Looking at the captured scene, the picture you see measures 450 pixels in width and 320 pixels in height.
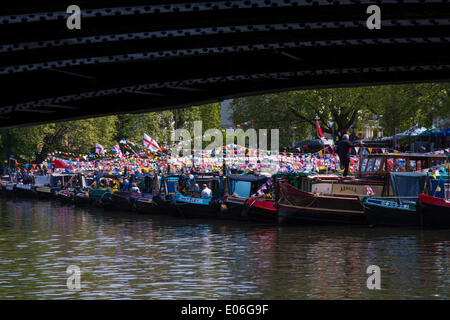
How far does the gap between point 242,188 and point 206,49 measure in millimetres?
32340

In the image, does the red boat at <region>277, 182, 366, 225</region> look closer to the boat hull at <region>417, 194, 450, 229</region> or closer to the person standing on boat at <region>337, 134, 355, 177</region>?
the person standing on boat at <region>337, 134, 355, 177</region>

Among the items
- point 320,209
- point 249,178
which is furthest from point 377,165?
point 249,178

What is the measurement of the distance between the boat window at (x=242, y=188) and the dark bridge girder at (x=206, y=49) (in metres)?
25.6

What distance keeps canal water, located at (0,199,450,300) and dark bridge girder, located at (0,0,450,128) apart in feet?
17.3

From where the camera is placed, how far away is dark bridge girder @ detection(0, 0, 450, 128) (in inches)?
417

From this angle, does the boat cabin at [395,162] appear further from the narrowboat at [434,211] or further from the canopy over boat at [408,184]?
the narrowboat at [434,211]

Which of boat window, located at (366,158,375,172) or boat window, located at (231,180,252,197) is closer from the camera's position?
boat window, located at (366,158,375,172)

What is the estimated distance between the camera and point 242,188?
147ft

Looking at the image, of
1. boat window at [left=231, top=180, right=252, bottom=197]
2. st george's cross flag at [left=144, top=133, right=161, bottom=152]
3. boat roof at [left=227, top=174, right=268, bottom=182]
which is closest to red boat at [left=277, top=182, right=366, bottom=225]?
boat roof at [left=227, top=174, right=268, bottom=182]

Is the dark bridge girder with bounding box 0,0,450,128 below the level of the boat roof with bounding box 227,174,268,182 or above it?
above

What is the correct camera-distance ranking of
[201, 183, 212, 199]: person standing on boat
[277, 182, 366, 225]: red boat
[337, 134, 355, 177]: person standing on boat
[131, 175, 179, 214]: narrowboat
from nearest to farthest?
1. [337, 134, 355, 177]: person standing on boat
2. [277, 182, 366, 225]: red boat
3. [201, 183, 212, 199]: person standing on boat
4. [131, 175, 179, 214]: narrowboat

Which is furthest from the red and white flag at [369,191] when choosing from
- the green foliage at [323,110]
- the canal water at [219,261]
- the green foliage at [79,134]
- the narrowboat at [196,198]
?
the green foliage at [79,134]

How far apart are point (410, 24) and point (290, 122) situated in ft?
214
